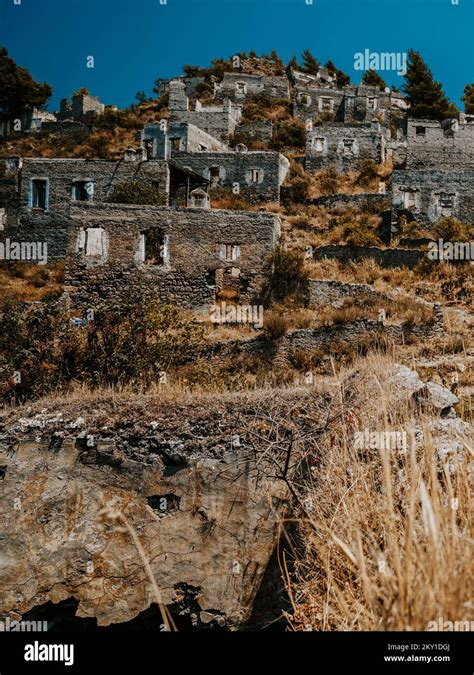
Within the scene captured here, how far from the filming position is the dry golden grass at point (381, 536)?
2.27 meters

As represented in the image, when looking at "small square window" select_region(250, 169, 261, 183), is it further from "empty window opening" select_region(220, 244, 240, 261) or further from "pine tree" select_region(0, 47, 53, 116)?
"pine tree" select_region(0, 47, 53, 116)

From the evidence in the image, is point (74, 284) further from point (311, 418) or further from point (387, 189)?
point (387, 189)

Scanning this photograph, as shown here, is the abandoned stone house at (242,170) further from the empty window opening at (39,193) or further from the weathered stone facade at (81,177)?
the empty window opening at (39,193)

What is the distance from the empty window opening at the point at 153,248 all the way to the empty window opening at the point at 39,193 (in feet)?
35.5

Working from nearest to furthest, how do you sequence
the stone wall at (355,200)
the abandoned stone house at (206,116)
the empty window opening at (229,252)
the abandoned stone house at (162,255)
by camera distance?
the abandoned stone house at (162,255)
the empty window opening at (229,252)
the stone wall at (355,200)
the abandoned stone house at (206,116)

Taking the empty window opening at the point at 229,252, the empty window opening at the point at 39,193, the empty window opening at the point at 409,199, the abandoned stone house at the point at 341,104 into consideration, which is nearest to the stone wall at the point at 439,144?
the empty window opening at the point at 409,199

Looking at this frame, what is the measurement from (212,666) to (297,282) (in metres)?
16.2

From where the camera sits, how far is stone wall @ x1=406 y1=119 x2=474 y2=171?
32.2 m

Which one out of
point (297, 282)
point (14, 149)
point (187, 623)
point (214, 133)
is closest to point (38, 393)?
point (187, 623)

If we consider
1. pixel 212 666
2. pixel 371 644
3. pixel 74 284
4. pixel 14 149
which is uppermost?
pixel 14 149

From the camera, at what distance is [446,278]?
18797 millimetres

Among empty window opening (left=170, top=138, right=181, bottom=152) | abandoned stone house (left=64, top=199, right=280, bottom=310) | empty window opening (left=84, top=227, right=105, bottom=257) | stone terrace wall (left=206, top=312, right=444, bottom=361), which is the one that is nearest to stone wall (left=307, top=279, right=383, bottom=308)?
abandoned stone house (left=64, top=199, right=280, bottom=310)

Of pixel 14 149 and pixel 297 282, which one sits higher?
pixel 14 149

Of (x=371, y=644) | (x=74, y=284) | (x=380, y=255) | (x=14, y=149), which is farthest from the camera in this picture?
(x=14, y=149)
